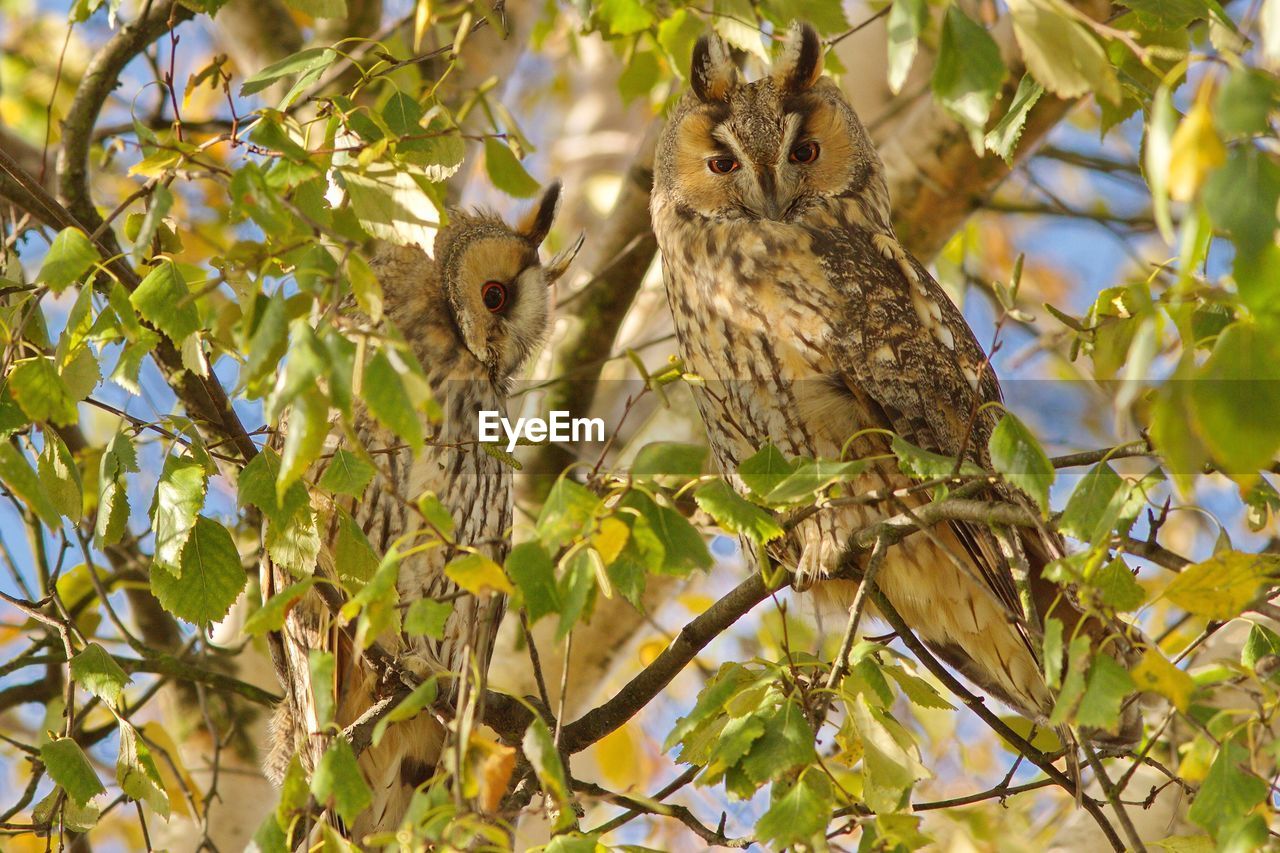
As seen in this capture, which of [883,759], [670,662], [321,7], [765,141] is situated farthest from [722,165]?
[883,759]

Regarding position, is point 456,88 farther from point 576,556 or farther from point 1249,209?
point 1249,209

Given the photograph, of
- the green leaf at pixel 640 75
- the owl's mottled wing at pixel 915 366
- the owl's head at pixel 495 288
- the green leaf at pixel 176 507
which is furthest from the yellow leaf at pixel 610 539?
the green leaf at pixel 640 75

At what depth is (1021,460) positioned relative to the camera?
1.19 meters

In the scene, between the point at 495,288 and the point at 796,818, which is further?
the point at 495,288

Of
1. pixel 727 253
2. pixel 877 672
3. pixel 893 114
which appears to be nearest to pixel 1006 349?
pixel 893 114

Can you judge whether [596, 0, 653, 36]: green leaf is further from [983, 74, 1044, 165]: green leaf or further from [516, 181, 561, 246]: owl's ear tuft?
[516, 181, 561, 246]: owl's ear tuft

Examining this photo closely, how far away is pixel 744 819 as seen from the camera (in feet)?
12.7

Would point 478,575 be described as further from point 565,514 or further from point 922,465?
point 922,465

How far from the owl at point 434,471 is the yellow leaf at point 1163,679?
121cm

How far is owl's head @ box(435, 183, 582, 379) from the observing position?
8.30ft

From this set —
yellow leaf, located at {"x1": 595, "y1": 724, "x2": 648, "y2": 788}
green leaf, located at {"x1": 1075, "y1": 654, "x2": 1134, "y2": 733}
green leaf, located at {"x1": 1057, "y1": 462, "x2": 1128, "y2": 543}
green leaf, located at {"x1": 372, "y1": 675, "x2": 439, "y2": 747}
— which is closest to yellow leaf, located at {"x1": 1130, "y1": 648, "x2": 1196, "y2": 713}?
green leaf, located at {"x1": 1075, "y1": 654, "x2": 1134, "y2": 733}

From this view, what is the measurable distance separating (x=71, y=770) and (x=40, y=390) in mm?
463

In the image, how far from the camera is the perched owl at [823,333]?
2.13 m

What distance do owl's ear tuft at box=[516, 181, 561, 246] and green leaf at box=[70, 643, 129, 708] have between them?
142 centimetres
